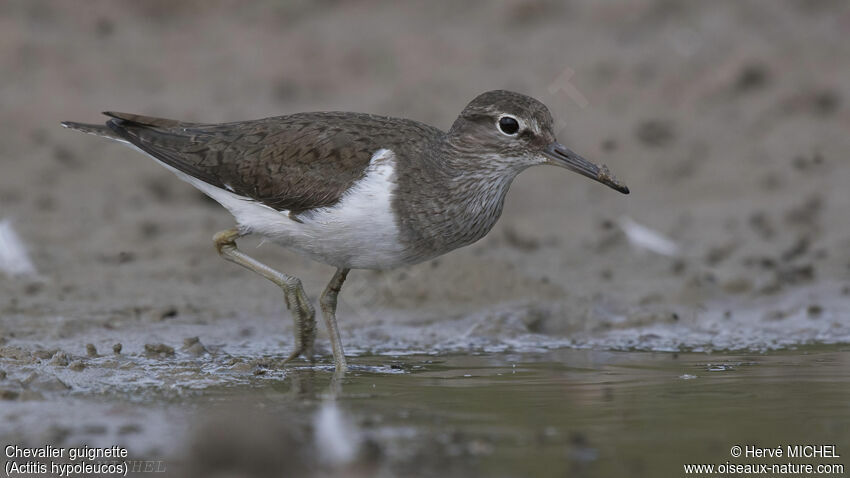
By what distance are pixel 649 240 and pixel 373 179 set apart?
15.1ft

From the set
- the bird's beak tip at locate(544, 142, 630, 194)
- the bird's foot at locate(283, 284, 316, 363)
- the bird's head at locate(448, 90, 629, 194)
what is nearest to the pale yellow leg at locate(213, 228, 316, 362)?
the bird's foot at locate(283, 284, 316, 363)

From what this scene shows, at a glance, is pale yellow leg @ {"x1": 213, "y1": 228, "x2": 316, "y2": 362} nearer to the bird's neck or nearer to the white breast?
the white breast

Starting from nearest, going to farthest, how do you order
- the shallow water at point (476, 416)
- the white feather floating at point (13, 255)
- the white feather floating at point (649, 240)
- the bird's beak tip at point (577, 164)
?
the shallow water at point (476, 416) < the bird's beak tip at point (577, 164) < the white feather floating at point (13, 255) < the white feather floating at point (649, 240)

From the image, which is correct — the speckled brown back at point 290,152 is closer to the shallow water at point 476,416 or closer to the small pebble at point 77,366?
the shallow water at point 476,416

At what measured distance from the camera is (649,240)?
11.1m

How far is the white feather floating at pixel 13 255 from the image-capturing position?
980 centimetres

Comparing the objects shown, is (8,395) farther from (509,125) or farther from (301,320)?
(509,125)

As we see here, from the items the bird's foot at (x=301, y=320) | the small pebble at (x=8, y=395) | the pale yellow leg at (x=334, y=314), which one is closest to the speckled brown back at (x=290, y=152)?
the bird's foot at (x=301, y=320)

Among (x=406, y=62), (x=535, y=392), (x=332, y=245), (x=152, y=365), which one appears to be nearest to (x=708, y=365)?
(x=535, y=392)

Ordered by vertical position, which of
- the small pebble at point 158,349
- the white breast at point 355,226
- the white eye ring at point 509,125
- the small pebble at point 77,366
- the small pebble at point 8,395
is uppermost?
the white eye ring at point 509,125

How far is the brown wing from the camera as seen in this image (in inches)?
290

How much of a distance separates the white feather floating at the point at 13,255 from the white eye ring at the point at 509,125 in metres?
4.53

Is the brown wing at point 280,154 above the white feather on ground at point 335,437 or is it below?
above

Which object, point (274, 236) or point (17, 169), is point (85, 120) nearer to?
point (17, 169)
